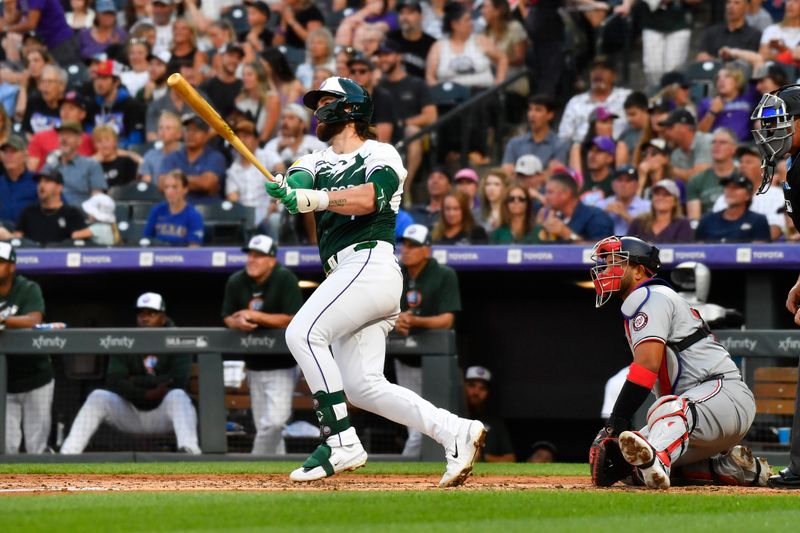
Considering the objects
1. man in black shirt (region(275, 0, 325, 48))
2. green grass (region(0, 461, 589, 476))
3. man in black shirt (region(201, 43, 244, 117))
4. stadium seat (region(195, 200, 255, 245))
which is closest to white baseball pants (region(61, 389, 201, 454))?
green grass (region(0, 461, 589, 476))

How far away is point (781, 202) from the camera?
1048cm

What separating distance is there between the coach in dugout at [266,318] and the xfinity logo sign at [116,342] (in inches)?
27.5

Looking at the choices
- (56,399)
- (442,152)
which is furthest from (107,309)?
(442,152)

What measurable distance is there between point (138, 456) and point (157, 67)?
5883 millimetres

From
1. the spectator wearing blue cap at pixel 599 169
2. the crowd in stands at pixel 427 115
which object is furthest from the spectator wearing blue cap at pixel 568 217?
the spectator wearing blue cap at pixel 599 169

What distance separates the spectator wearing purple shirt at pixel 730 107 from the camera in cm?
1149

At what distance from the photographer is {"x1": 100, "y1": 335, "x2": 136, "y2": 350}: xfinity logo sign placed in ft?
32.0

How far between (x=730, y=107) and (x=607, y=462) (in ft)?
19.6

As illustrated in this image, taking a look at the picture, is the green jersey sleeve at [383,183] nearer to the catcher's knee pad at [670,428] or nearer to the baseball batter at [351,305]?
the baseball batter at [351,305]

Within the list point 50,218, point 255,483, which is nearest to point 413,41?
point 50,218

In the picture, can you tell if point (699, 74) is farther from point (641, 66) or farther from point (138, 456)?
point (138, 456)

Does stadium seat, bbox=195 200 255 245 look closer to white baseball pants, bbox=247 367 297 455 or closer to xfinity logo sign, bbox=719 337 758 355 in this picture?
white baseball pants, bbox=247 367 297 455

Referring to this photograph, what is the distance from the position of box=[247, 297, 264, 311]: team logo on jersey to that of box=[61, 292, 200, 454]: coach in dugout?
563mm

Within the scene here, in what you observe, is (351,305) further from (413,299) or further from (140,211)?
(140,211)
